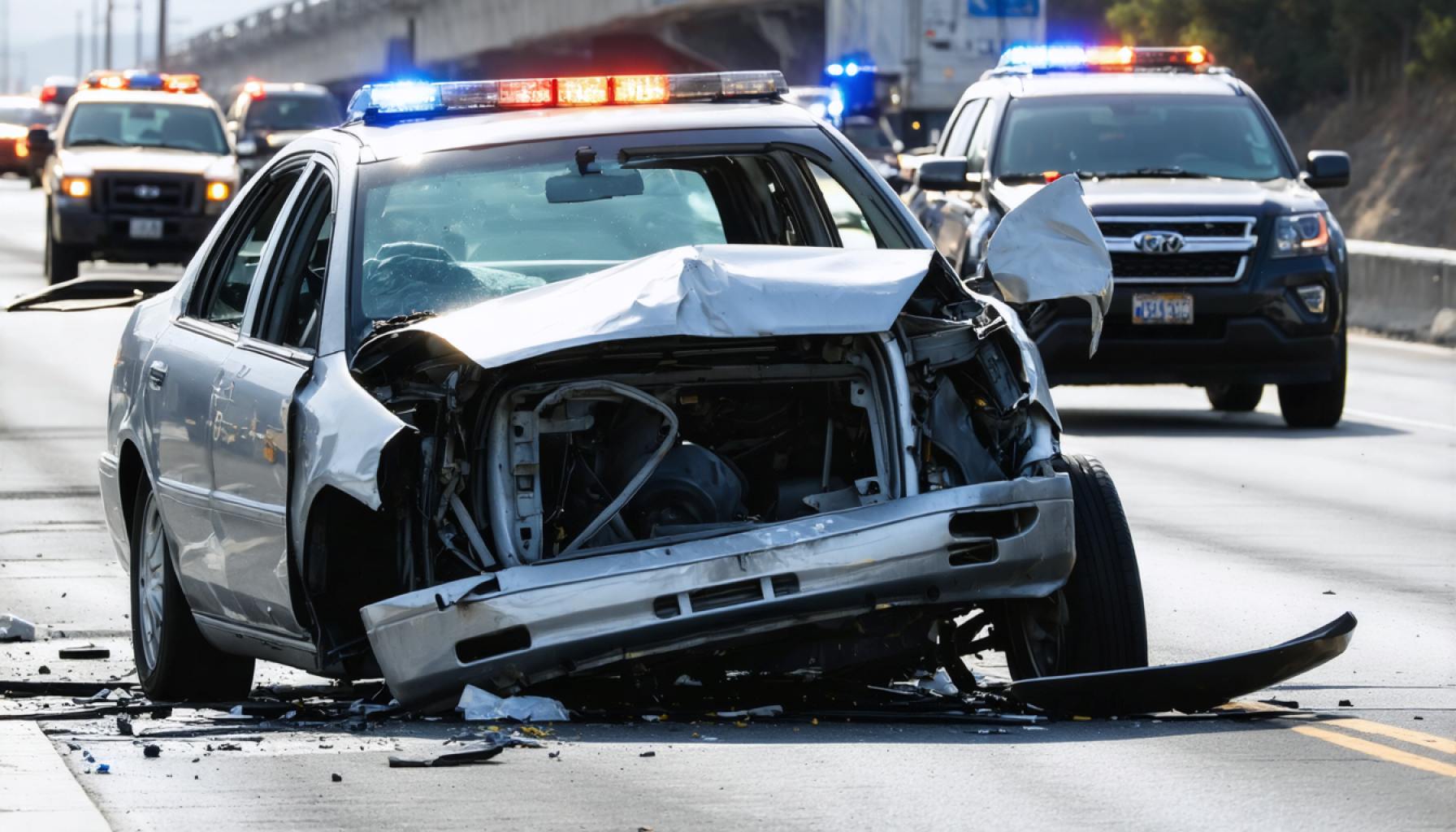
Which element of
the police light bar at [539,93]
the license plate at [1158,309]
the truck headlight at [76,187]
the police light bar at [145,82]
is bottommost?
the truck headlight at [76,187]

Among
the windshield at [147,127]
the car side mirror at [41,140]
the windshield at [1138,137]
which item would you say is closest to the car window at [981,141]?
the windshield at [1138,137]

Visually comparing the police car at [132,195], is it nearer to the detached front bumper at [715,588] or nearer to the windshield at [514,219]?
the windshield at [514,219]

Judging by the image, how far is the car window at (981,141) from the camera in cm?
1722

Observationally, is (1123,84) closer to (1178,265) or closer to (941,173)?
(1178,265)

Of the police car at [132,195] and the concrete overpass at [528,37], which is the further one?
the concrete overpass at [528,37]

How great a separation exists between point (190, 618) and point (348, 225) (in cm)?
132

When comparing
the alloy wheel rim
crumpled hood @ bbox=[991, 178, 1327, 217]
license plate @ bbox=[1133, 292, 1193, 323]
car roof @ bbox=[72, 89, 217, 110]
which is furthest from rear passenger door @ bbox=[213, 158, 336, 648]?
car roof @ bbox=[72, 89, 217, 110]

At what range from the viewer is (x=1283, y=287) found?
16.0 m

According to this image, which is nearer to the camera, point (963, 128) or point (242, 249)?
point (242, 249)

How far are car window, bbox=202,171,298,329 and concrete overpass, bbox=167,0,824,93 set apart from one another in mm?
49025

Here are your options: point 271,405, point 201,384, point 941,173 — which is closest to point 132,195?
point 941,173

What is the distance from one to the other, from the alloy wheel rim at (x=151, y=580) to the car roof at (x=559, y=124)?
131 centimetres

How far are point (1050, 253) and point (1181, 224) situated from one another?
844cm

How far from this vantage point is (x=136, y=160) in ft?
94.6
